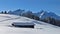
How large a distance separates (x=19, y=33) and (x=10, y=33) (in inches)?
8.2

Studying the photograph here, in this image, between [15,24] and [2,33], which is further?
[15,24]

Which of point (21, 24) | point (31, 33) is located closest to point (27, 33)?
point (31, 33)

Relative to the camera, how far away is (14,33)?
12.8 ft

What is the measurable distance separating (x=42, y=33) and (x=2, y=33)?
961mm

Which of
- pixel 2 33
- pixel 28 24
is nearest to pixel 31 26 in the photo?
pixel 28 24

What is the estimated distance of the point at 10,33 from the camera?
3891mm

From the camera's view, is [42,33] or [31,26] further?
[31,26]

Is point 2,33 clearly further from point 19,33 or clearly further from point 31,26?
point 31,26

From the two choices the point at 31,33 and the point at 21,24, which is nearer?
the point at 31,33

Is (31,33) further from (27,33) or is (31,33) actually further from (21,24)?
(21,24)

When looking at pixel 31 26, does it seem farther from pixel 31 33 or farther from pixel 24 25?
pixel 31 33

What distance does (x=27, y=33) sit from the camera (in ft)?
13.0

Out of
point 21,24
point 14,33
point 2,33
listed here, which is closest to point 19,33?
point 14,33

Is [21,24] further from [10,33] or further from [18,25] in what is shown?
[10,33]
